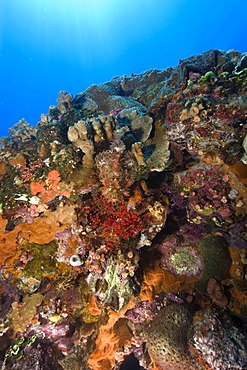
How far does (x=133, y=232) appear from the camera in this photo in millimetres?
5688

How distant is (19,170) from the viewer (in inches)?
215

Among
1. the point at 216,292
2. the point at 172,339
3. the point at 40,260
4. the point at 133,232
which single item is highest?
the point at 40,260

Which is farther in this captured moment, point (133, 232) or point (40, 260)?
point (40, 260)

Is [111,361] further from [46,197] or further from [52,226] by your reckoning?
[46,197]

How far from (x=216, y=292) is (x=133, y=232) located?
3483 millimetres

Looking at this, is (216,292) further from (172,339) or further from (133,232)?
(133,232)

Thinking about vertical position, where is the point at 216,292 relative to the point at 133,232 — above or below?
below

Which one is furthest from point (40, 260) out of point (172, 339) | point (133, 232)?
point (172, 339)

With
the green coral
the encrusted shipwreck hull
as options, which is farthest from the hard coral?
the green coral

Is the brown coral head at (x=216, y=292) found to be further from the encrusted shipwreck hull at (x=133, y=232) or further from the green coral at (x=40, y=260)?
the green coral at (x=40, y=260)

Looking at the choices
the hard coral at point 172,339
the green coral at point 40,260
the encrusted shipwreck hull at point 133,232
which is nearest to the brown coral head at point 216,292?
the encrusted shipwreck hull at point 133,232

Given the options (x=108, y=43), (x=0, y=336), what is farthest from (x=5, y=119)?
(x=0, y=336)

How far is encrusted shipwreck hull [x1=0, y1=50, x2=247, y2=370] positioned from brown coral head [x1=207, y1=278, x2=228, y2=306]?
32 millimetres

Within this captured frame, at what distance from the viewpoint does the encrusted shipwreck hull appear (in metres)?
5.02
